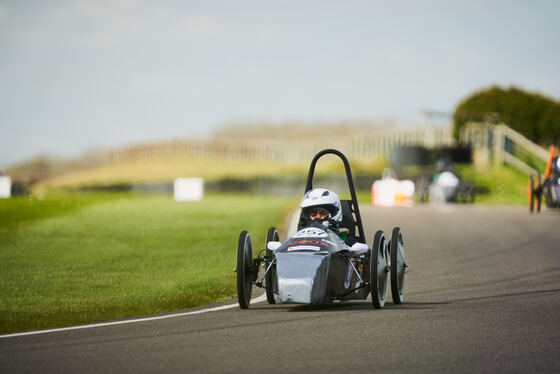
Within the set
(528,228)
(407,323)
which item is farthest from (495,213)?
(407,323)

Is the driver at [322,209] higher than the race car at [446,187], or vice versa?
the driver at [322,209]

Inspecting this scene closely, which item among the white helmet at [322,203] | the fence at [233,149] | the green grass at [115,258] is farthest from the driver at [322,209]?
the fence at [233,149]

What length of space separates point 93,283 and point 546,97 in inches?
1835

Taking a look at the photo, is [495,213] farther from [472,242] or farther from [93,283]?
[93,283]

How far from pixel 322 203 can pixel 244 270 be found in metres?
1.32

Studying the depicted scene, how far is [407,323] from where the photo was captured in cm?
958

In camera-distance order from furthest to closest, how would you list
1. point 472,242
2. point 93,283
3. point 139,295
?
1. point 472,242
2. point 93,283
3. point 139,295

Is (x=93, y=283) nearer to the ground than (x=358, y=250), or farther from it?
nearer to the ground

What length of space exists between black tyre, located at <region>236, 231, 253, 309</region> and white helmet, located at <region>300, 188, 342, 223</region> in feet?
3.05

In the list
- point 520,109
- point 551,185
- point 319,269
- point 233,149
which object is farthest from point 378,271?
point 233,149

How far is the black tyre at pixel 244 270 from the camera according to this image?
34.7ft

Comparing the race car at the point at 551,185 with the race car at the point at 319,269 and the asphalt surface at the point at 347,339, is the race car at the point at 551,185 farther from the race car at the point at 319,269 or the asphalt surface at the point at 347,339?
the race car at the point at 319,269

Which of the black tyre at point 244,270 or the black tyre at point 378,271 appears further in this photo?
the black tyre at point 244,270

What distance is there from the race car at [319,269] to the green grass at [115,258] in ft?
4.14
